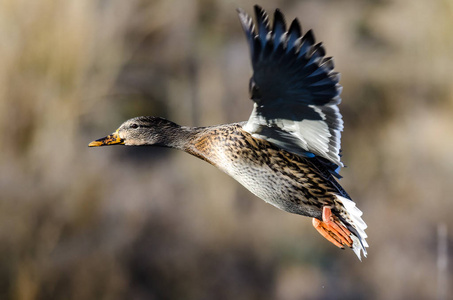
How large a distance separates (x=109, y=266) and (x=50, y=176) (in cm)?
79

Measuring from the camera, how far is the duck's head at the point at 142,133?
2.66 m

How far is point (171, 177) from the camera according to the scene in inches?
225

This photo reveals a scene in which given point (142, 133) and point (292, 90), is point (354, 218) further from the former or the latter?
point (142, 133)

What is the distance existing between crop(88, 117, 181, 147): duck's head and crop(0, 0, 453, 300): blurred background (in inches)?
112

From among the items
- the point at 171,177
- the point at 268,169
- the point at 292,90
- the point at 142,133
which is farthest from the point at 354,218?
the point at 171,177

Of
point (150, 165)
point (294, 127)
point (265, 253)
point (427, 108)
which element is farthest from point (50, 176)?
point (294, 127)

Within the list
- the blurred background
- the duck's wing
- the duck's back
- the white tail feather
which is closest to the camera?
the duck's wing

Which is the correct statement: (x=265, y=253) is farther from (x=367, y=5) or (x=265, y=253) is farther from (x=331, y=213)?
(x=331, y=213)

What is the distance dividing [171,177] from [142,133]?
3.03m

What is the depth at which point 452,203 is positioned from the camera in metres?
5.98

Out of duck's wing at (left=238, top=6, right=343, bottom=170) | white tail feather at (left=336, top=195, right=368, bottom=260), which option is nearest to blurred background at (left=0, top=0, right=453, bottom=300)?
white tail feather at (left=336, top=195, right=368, bottom=260)

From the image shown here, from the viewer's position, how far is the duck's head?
266 cm

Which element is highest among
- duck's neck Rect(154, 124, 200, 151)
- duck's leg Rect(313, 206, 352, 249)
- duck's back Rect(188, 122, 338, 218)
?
duck's neck Rect(154, 124, 200, 151)

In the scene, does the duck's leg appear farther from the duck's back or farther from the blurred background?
the blurred background
